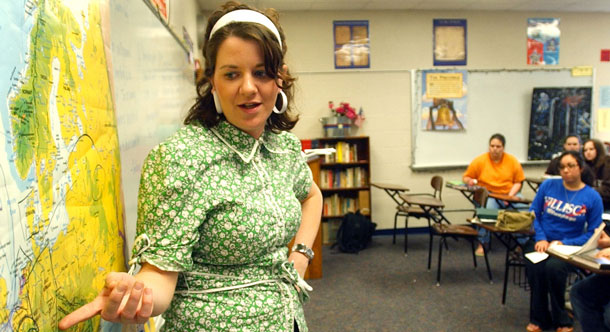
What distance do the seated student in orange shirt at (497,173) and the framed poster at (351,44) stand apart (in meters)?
1.85

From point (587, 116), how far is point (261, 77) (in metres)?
5.94

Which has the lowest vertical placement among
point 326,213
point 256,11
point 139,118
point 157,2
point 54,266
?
point 326,213

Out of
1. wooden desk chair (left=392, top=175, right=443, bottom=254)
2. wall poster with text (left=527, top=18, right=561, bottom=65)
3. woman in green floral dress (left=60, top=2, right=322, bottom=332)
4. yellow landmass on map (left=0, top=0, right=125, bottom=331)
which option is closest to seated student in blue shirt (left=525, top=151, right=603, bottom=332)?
wooden desk chair (left=392, top=175, right=443, bottom=254)

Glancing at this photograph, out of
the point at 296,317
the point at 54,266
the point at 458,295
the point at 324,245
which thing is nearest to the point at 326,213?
the point at 324,245

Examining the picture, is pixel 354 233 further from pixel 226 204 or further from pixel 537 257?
pixel 226 204

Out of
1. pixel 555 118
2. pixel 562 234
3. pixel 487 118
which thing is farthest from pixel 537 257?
pixel 555 118

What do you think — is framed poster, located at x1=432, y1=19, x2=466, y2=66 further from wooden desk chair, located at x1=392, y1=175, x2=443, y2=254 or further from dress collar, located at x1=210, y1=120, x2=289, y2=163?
dress collar, located at x1=210, y1=120, x2=289, y2=163

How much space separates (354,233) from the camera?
4.54 meters

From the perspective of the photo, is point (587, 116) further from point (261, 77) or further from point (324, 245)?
point (261, 77)

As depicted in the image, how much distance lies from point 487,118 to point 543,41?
1.28 m

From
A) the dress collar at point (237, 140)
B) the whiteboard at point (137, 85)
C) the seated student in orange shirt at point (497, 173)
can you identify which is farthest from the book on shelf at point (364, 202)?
the dress collar at point (237, 140)

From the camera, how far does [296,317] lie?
89 centimetres

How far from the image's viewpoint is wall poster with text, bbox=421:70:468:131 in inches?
199

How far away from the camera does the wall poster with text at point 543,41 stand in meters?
5.22
